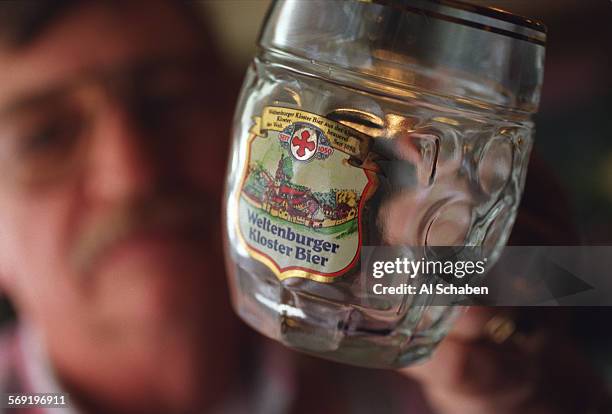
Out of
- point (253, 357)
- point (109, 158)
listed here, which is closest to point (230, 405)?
point (253, 357)

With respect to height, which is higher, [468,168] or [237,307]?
[468,168]

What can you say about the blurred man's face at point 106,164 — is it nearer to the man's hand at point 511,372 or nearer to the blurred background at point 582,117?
the blurred background at point 582,117

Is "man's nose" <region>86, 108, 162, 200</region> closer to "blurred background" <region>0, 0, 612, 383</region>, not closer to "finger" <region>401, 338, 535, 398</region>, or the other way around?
"blurred background" <region>0, 0, 612, 383</region>

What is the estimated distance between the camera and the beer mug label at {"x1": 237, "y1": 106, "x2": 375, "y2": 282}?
0.34m

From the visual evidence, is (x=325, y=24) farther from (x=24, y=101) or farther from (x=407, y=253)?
(x=24, y=101)

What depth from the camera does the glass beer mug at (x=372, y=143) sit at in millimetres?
330

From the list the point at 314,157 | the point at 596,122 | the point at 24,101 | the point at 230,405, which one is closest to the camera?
the point at 314,157

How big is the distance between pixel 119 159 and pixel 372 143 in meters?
0.41

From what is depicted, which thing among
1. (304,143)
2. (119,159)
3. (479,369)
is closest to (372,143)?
(304,143)

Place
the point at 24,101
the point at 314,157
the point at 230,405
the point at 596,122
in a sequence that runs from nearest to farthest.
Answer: the point at 314,157 → the point at 596,122 → the point at 24,101 → the point at 230,405

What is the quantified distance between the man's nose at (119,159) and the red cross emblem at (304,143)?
0.37 m

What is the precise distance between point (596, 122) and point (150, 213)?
1.41 ft

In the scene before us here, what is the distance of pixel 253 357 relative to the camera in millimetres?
810

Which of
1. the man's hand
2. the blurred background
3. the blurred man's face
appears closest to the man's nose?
the blurred man's face
